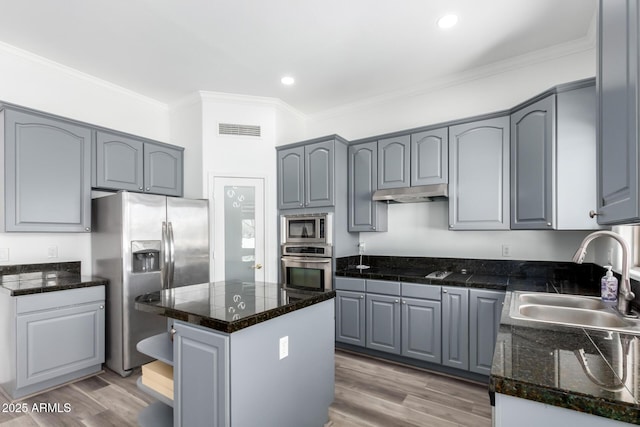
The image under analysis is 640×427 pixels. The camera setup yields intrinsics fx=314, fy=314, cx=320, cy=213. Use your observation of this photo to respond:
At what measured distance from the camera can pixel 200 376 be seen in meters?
1.56

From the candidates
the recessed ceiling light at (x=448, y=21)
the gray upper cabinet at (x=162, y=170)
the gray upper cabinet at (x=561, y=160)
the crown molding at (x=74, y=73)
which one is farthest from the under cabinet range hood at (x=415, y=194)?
the crown molding at (x=74, y=73)

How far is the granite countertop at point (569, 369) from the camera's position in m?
0.80

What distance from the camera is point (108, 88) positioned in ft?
11.7

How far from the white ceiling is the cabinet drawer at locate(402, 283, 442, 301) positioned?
219 cm

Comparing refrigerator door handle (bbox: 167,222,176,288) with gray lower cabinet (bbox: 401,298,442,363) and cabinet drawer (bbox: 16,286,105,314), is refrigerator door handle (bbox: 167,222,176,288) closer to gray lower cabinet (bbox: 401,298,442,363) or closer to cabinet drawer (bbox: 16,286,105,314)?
cabinet drawer (bbox: 16,286,105,314)

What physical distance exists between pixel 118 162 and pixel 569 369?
12.7 ft

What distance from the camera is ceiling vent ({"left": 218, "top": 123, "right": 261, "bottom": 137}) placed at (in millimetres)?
3857

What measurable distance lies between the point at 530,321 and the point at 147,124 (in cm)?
437

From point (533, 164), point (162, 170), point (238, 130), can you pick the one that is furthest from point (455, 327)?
point (162, 170)

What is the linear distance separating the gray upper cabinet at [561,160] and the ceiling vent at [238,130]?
2.86 m

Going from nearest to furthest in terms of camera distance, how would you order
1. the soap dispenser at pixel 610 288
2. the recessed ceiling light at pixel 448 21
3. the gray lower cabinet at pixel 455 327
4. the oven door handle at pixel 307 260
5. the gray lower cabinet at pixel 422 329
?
the soap dispenser at pixel 610 288 → the recessed ceiling light at pixel 448 21 → the gray lower cabinet at pixel 455 327 → the gray lower cabinet at pixel 422 329 → the oven door handle at pixel 307 260

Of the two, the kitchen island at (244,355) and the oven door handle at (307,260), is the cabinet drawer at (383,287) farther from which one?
the kitchen island at (244,355)

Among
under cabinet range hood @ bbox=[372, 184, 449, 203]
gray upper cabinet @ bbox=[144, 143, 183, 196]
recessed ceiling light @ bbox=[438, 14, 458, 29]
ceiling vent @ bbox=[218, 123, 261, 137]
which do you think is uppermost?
recessed ceiling light @ bbox=[438, 14, 458, 29]

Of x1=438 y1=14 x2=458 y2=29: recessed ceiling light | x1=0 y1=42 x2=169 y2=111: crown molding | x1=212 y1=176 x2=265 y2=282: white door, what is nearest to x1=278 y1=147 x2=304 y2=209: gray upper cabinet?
x1=212 y1=176 x2=265 y2=282: white door
